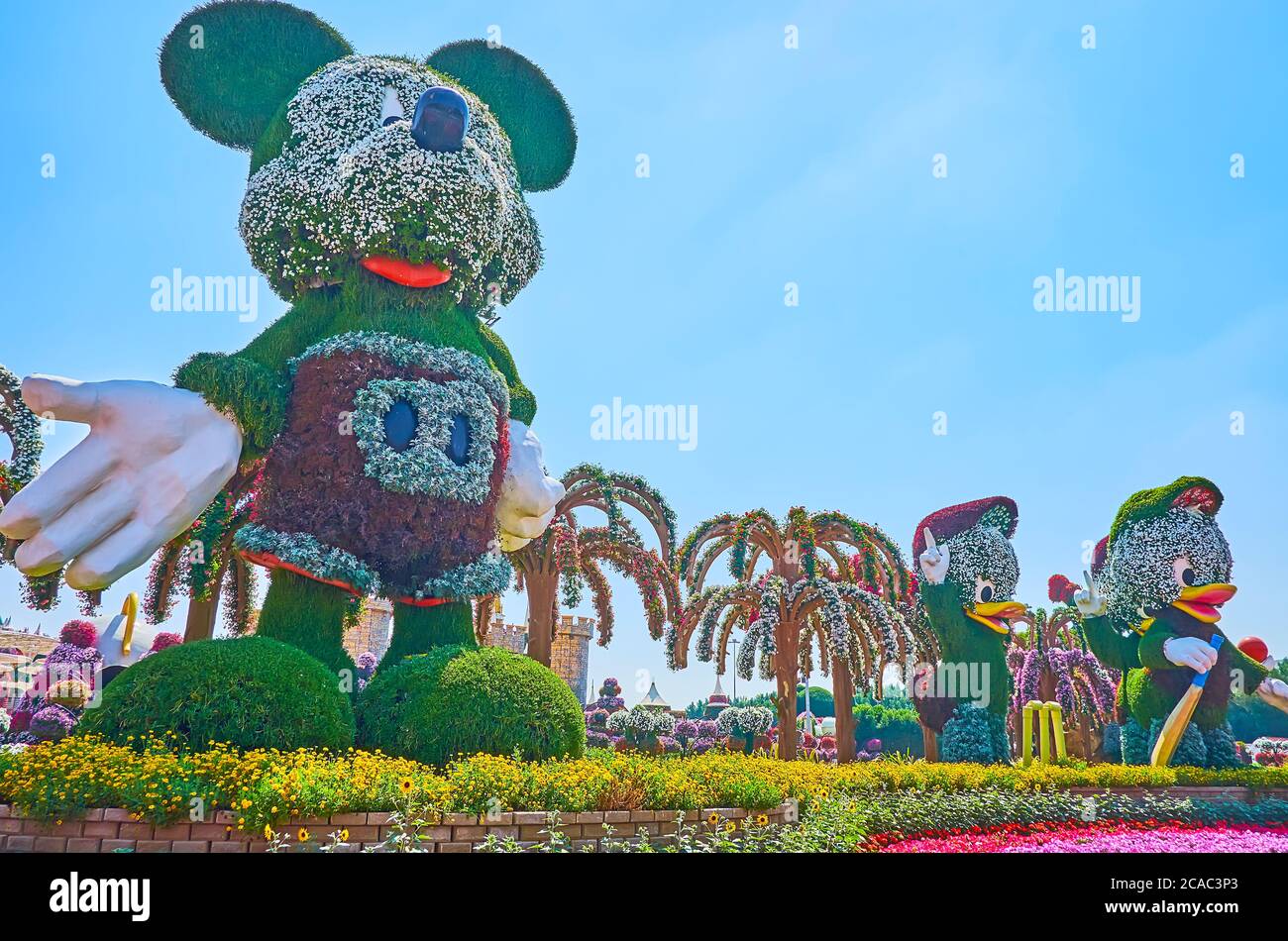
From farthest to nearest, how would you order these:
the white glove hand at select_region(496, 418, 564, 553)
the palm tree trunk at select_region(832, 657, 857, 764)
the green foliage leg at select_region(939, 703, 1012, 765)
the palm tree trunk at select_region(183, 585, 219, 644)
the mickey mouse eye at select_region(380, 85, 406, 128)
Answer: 1. the palm tree trunk at select_region(832, 657, 857, 764)
2. the green foliage leg at select_region(939, 703, 1012, 765)
3. the palm tree trunk at select_region(183, 585, 219, 644)
4. the white glove hand at select_region(496, 418, 564, 553)
5. the mickey mouse eye at select_region(380, 85, 406, 128)

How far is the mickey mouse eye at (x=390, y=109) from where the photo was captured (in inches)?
336

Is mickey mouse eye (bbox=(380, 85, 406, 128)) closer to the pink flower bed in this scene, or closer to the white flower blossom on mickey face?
the white flower blossom on mickey face

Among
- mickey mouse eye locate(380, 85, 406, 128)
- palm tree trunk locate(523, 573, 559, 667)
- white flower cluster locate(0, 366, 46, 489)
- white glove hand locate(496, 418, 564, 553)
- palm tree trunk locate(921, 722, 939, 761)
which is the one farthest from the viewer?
palm tree trunk locate(921, 722, 939, 761)

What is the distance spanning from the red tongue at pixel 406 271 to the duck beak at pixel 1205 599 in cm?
1397

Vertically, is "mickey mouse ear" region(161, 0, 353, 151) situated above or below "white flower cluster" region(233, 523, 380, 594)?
above

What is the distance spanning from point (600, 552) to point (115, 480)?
6.45 meters

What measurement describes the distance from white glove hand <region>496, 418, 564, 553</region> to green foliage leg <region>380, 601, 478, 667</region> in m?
1.21

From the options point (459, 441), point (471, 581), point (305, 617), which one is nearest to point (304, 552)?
point (305, 617)

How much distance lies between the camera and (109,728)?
20.1 ft

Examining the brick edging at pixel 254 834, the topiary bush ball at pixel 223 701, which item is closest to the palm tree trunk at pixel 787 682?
the brick edging at pixel 254 834

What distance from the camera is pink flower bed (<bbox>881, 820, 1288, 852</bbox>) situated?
9.03m

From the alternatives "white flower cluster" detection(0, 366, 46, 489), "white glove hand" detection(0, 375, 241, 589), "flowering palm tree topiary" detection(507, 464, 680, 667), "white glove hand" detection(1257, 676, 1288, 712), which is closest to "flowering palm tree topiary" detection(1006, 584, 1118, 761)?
"white glove hand" detection(1257, 676, 1288, 712)
